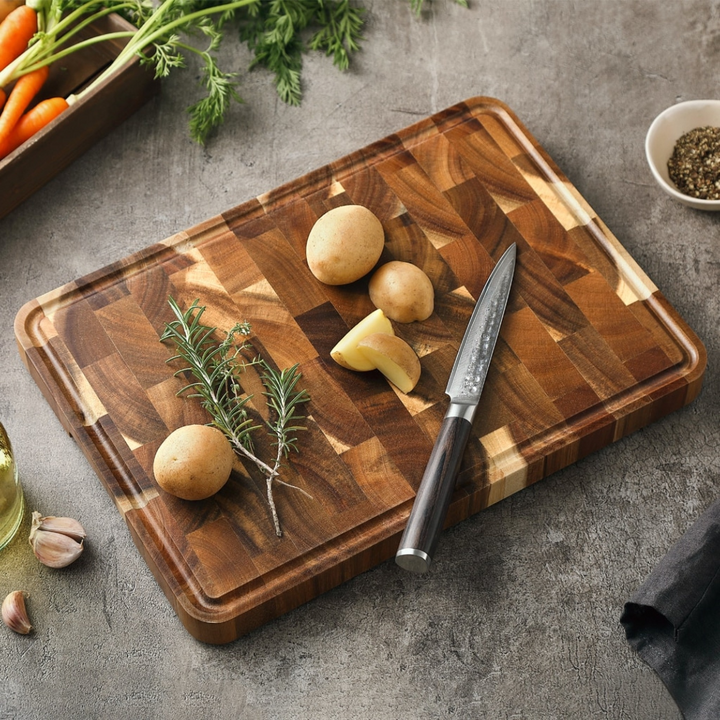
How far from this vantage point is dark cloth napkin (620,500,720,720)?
64.2 inches

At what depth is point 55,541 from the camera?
69.8 inches

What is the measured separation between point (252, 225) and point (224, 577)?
0.79 m

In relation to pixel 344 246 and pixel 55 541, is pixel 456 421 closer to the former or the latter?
pixel 344 246

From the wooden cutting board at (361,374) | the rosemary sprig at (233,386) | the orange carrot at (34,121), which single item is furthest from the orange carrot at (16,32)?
the rosemary sprig at (233,386)

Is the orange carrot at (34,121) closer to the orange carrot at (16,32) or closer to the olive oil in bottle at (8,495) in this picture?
the orange carrot at (16,32)

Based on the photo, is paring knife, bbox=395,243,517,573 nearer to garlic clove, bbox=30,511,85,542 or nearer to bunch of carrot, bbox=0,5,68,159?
garlic clove, bbox=30,511,85,542

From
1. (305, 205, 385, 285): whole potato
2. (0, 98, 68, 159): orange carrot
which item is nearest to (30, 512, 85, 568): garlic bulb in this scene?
(305, 205, 385, 285): whole potato

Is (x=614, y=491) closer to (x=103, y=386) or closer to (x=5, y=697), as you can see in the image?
(x=103, y=386)

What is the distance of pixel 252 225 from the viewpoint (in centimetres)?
203

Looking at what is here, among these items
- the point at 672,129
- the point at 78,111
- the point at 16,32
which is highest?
the point at 16,32

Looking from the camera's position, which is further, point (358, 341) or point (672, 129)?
point (672, 129)

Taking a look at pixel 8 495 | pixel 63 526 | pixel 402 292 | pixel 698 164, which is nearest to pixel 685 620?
pixel 402 292

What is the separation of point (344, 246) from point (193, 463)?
55 centimetres

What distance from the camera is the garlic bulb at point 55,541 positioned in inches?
69.8
